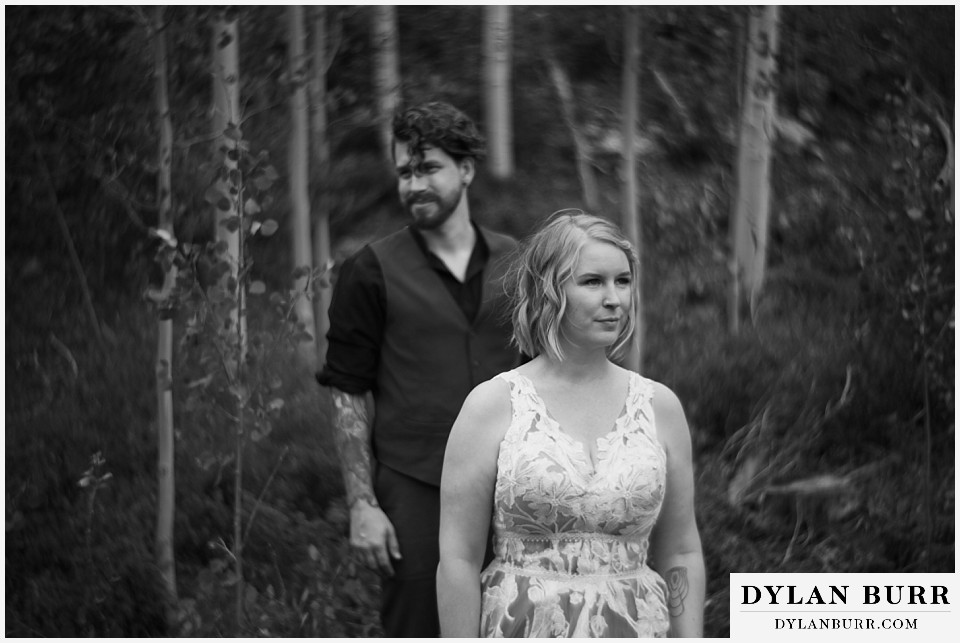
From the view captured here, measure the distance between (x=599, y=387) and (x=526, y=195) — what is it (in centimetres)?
206

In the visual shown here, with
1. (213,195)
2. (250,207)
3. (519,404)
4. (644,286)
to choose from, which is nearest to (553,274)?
(519,404)

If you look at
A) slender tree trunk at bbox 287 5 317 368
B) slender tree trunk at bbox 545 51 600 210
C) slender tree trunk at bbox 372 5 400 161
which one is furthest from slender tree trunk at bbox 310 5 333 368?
slender tree trunk at bbox 545 51 600 210

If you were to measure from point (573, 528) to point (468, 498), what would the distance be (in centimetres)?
20

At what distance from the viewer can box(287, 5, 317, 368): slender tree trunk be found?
151 inches

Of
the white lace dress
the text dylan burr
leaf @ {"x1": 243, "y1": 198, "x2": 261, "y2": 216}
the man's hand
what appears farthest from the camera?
the text dylan burr

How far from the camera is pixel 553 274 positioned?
78.4 inches

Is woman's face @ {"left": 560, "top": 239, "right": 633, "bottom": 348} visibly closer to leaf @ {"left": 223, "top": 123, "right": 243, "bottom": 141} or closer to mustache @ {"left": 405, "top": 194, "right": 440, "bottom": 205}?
mustache @ {"left": 405, "top": 194, "right": 440, "bottom": 205}

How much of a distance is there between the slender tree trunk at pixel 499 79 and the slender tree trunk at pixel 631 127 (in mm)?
409

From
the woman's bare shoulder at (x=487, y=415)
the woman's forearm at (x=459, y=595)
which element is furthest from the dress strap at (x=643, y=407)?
the woman's forearm at (x=459, y=595)

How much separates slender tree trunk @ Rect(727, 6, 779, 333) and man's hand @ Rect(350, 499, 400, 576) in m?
1.70

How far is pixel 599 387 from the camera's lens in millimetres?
2041

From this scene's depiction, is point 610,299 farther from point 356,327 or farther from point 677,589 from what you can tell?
point 356,327

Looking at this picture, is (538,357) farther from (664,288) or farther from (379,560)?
(664,288)

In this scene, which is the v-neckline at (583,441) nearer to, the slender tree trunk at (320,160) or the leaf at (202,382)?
the leaf at (202,382)
